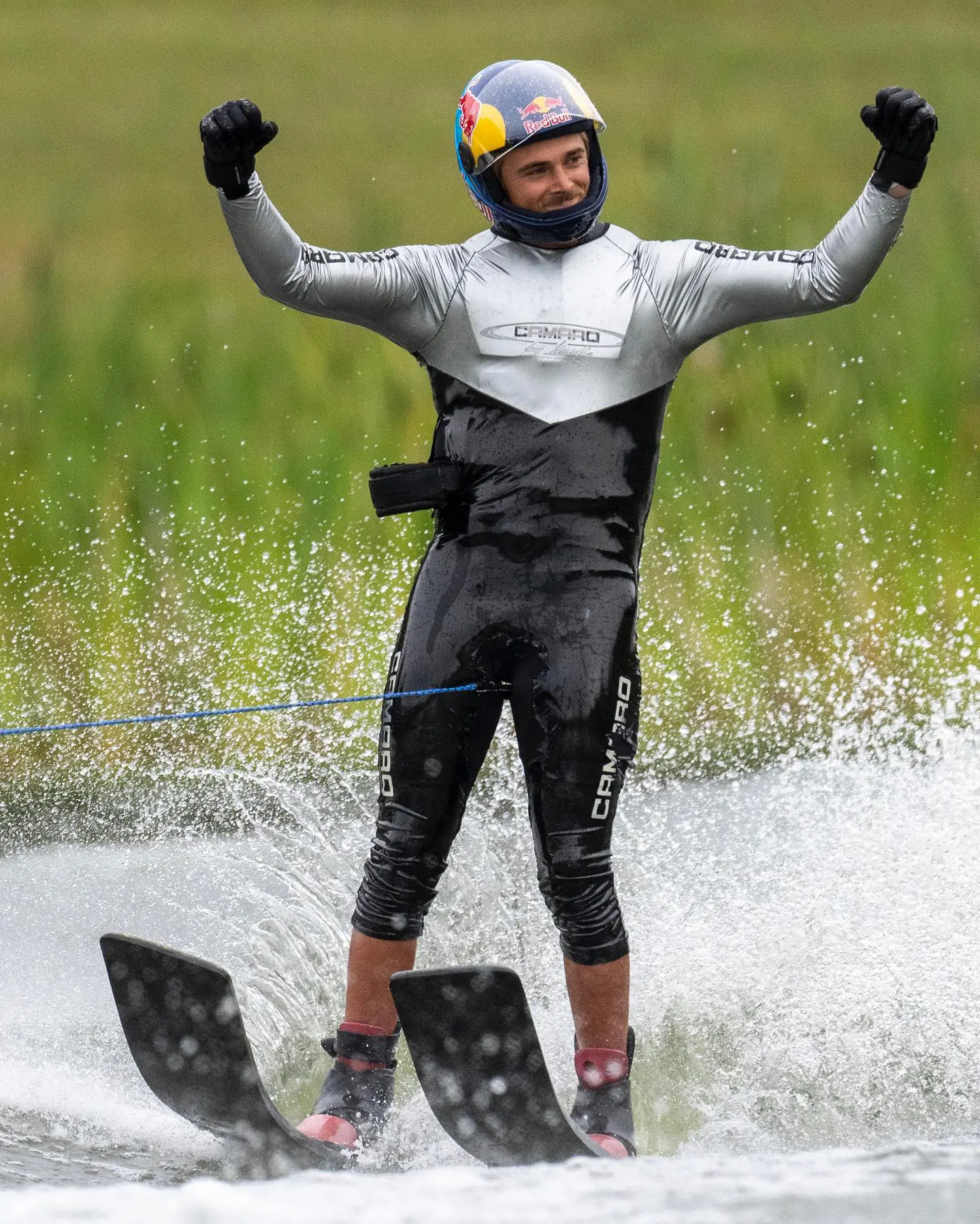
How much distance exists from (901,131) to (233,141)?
1.34 metres

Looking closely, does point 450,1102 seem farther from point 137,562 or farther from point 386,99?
point 386,99

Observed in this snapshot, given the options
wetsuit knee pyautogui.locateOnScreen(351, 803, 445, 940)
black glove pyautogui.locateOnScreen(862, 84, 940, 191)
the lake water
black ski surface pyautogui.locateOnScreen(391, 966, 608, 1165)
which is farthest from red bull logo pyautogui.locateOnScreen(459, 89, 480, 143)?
the lake water

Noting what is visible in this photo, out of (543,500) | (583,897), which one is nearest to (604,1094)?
(583,897)

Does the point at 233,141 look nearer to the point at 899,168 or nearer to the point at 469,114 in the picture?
the point at 469,114

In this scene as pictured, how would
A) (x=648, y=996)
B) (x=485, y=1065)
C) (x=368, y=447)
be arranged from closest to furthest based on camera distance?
(x=485, y=1065)
(x=648, y=996)
(x=368, y=447)

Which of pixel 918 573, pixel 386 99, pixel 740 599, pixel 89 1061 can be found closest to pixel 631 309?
pixel 89 1061

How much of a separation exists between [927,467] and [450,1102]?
5.72 meters

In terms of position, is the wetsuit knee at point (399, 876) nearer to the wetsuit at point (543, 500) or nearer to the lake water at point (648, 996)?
the wetsuit at point (543, 500)

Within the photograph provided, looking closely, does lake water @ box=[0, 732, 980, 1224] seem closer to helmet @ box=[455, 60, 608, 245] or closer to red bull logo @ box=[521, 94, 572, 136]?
helmet @ box=[455, 60, 608, 245]

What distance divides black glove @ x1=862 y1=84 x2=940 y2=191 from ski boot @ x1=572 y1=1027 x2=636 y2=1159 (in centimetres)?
192

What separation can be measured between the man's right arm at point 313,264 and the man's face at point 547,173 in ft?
0.66

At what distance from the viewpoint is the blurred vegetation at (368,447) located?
23.0 ft

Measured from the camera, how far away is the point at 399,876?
11.5ft

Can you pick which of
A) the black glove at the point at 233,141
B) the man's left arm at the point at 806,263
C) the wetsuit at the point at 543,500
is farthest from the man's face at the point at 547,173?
the black glove at the point at 233,141
